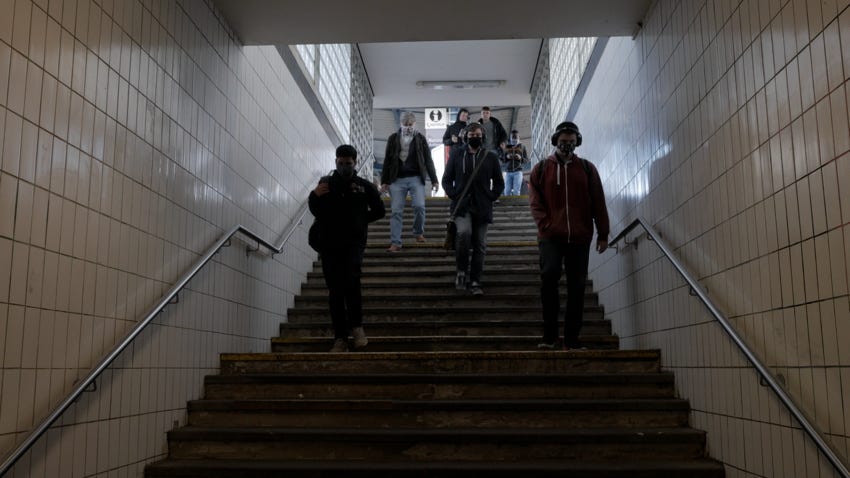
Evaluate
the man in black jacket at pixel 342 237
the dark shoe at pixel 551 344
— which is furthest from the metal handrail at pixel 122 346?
the dark shoe at pixel 551 344

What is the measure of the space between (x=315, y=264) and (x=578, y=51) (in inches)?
147

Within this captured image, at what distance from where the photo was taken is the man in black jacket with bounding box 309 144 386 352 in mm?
5438

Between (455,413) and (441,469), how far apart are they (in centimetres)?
→ 61

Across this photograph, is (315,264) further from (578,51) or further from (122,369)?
(122,369)

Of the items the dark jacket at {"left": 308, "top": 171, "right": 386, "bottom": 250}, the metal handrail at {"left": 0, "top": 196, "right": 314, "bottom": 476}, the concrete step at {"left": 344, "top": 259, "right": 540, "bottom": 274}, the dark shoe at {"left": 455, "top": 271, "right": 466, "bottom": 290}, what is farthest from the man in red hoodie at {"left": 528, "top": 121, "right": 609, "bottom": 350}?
the metal handrail at {"left": 0, "top": 196, "right": 314, "bottom": 476}

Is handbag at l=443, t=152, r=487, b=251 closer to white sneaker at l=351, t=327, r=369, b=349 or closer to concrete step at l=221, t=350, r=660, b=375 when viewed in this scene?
white sneaker at l=351, t=327, r=369, b=349

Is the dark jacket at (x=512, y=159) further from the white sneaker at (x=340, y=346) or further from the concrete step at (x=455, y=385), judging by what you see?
the concrete step at (x=455, y=385)

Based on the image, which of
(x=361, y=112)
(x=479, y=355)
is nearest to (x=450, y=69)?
(x=361, y=112)

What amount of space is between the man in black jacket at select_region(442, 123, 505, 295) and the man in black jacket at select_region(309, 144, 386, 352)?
1490 millimetres

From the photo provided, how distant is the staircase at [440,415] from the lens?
401cm

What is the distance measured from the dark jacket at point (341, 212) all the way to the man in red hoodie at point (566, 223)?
47.1 inches

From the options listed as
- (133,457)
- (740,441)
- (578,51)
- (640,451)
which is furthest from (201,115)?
(578,51)

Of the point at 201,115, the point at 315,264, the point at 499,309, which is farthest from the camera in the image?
the point at 315,264

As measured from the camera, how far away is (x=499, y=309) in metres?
6.39
